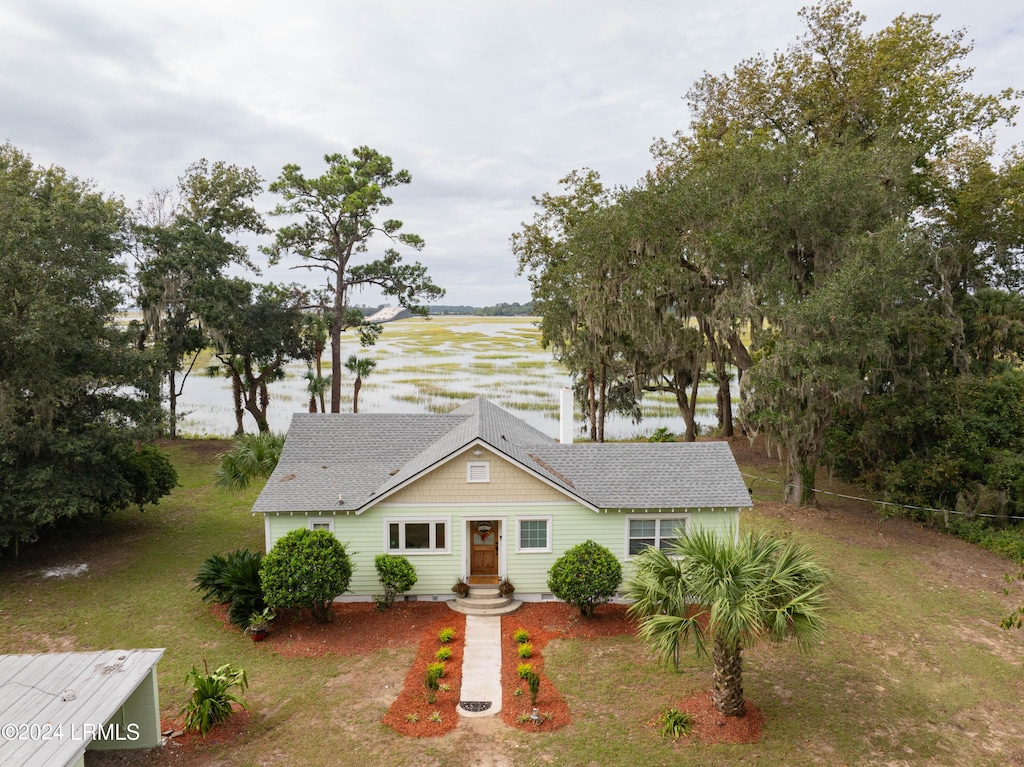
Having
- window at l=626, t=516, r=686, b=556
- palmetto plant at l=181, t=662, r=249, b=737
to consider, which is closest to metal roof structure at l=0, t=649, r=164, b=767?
palmetto plant at l=181, t=662, r=249, b=737

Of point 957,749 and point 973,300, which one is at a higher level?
point 973,300

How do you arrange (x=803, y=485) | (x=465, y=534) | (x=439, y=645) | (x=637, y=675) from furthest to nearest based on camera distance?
(x=803, y=485)
(x=465, y=534)
(x=439, y=645)
(x=637, y=675)

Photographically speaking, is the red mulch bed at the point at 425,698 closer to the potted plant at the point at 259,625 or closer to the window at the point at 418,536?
the window at the point at 418,536

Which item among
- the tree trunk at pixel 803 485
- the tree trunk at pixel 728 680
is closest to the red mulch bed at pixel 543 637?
the tree trunk at pixel 728 680

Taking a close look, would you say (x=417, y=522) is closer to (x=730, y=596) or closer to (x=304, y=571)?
(x=304, y=571)

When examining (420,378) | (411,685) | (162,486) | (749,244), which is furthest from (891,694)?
(420,378)

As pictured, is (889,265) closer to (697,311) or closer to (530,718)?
(697,311)

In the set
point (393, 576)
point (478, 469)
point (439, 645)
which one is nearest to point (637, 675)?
point (439, 645)
